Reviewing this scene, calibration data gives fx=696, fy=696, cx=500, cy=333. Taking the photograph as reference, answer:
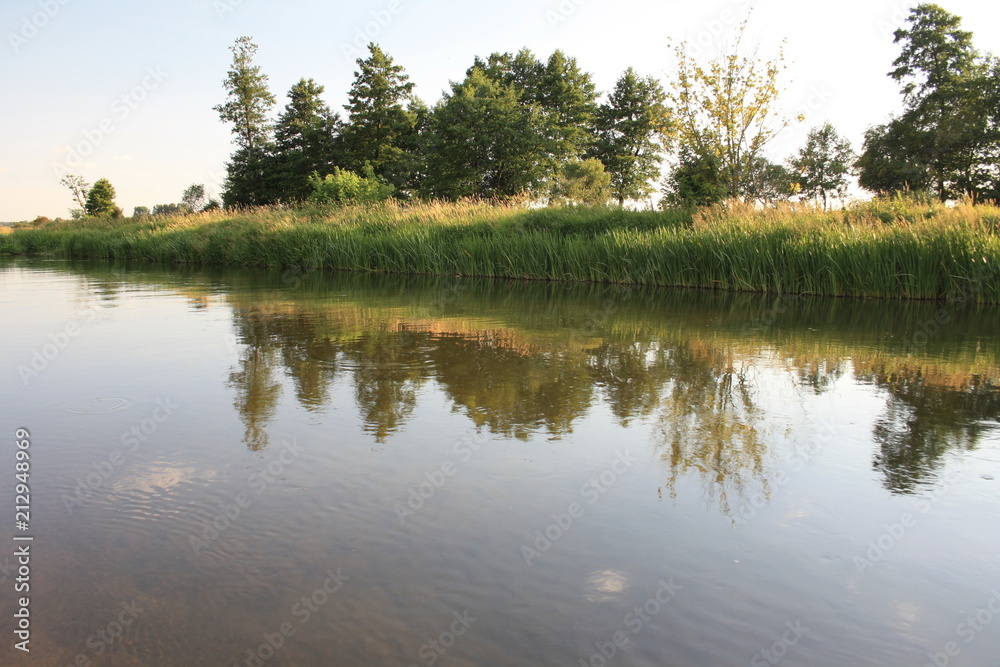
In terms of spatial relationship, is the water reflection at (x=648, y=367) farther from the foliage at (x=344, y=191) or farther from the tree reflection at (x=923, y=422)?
the foliage at (x=344, y=191)

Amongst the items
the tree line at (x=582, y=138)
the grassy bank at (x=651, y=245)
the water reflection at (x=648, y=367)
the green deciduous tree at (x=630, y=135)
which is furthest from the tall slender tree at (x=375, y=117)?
the water reflection at (x=648, y=367)

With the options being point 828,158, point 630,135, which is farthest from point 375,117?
point 828,158

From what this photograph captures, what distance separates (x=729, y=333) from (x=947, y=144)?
124ft

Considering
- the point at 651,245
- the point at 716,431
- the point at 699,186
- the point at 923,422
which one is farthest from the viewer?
the point at 699,186

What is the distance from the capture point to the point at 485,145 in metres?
43.5

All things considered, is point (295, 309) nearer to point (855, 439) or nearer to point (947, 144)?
point (855, 439)

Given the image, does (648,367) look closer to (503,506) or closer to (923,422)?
(923,422)

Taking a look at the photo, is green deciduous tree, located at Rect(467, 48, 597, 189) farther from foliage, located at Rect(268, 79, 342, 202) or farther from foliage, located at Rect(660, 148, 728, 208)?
foliage, located at Rect(660, 148, 728, 208)

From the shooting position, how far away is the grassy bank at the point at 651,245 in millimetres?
12906

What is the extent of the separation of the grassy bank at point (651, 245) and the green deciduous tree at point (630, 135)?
34645 mm

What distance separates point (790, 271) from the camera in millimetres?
14312

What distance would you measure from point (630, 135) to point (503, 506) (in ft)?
189

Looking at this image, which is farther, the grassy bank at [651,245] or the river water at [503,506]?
the grassy bank at [651,245]

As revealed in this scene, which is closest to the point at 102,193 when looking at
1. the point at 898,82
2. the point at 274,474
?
the point at 898,82
